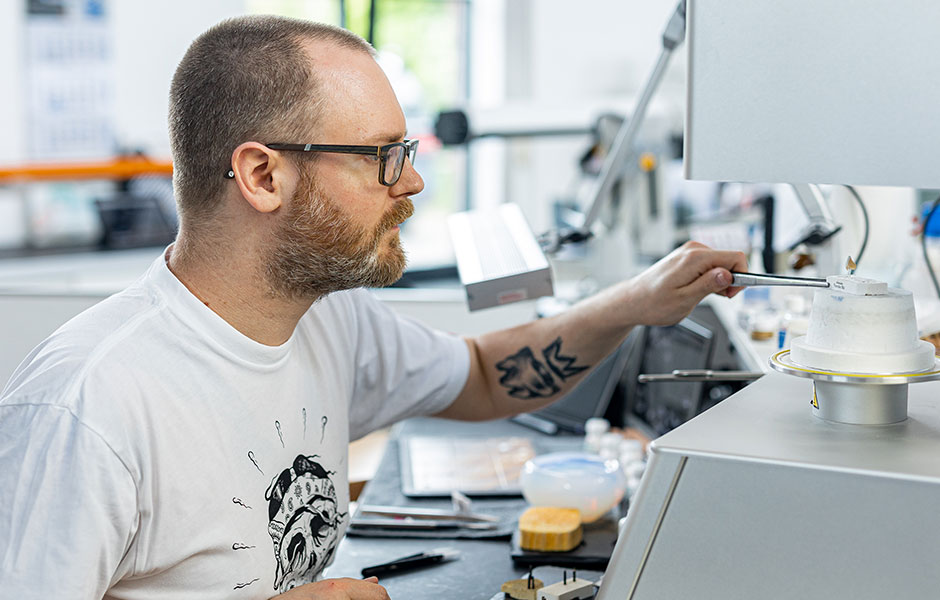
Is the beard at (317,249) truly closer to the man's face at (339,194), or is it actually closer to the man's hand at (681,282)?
the man's face at (339,194)

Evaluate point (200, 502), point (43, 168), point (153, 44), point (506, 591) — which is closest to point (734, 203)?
point (153, 44)

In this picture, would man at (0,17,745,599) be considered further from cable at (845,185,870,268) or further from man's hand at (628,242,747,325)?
cable at (845,185,870,268)

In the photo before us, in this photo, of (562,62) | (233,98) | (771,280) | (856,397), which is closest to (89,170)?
(562,62)

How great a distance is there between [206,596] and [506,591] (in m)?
0.33

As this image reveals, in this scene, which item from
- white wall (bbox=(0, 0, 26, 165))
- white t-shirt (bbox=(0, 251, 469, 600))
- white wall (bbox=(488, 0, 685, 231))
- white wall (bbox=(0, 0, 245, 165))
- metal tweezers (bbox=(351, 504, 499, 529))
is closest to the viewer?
white t-shirt (bbox=(0, 251, 469, 600))

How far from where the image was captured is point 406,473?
1.69 metres

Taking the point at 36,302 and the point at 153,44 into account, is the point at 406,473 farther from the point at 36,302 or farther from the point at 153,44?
the point at 153,44

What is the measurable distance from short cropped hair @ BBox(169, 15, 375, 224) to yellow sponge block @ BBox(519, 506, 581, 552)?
571 millimetres

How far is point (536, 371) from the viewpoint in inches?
60.1

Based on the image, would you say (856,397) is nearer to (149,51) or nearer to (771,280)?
(771,280)

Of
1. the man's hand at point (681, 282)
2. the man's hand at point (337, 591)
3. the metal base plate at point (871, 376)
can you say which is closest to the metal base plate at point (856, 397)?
the metal base plate at point (871, 376)

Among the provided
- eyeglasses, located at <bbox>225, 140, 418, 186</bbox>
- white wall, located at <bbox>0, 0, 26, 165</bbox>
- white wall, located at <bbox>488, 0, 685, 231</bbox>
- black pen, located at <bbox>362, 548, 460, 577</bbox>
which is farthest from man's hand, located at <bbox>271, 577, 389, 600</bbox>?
white wall, located at <bbox>488, 0, 685, 231</bbox>

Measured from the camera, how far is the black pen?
129 cm

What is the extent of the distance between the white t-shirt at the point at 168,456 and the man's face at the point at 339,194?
107 mm
